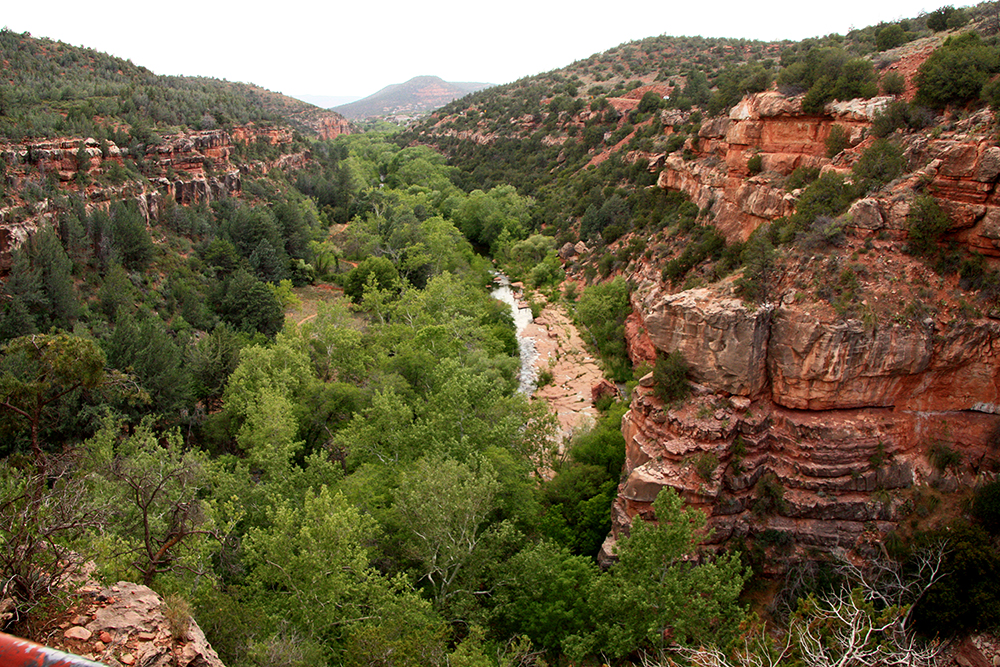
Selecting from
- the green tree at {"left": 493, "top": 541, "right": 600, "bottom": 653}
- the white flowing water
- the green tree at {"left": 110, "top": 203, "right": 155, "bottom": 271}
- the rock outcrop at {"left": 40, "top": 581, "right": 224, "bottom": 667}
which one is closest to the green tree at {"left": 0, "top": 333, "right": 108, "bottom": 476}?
the rock outcrop at {"left": 40, "top": 581, "right": 224, "bottom": 667}

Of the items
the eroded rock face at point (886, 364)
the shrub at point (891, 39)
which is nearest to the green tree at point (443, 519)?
the eroded rock face at point (886, 364)

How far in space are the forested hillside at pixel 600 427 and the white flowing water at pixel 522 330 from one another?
1.37m

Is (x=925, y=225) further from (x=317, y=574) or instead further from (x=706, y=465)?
(x=317, y=574)

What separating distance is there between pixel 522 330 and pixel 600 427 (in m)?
18.9

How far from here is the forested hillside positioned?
14.1 meters

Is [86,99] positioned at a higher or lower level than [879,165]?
higher

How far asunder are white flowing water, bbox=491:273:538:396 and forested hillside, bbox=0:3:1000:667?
1375 mm

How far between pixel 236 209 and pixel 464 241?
20.4 m

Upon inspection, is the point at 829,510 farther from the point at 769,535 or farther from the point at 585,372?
the point at 585,372

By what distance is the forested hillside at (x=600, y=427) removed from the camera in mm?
14094

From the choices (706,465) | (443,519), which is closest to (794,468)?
(706,465)

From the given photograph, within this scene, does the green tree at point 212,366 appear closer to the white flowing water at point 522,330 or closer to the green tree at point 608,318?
the white flowing water at point 522,330

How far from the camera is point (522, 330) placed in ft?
145

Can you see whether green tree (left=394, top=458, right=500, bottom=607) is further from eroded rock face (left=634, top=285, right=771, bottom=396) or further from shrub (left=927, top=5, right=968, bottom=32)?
shrub (left=927, top=5, right=968, bottom=32)
